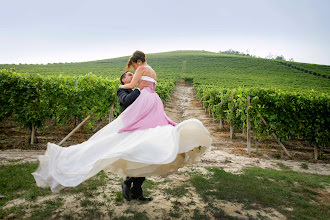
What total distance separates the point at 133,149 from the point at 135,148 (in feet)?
0.10

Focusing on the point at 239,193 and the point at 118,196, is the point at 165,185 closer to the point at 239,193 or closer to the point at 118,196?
the point at 118,196

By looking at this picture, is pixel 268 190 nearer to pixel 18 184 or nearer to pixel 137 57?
pixel 137 57

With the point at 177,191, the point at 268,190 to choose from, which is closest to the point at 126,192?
the point at 177,191

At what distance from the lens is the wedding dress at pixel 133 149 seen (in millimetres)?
3047

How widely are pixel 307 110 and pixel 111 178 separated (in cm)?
722

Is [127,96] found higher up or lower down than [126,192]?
higher up

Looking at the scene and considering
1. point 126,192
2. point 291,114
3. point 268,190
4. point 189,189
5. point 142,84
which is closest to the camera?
point 142,84

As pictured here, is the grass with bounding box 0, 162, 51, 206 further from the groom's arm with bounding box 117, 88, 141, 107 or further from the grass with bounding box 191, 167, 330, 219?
the grass with bounding box 191, 167, 330, 219

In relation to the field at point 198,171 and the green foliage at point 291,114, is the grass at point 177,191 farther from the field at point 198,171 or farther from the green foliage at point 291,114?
the green foliage at point 291,114

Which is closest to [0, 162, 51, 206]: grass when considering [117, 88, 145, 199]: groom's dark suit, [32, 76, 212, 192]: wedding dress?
[32, 76, 212, 192]: wedding dress

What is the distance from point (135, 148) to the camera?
312 cm

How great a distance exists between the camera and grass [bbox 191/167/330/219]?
14.3 ft

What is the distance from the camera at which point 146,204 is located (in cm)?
421

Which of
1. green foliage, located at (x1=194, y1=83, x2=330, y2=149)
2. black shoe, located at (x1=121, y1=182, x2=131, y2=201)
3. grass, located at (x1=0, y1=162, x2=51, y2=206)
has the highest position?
green foliage, located at (x1=194, y1=83, x2=330, y2=149)
